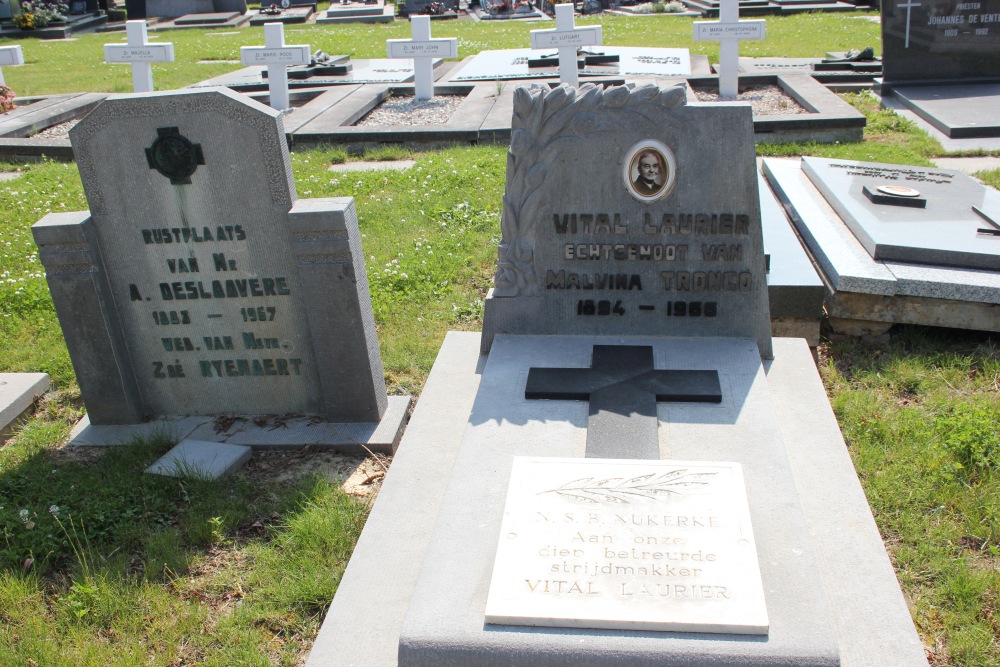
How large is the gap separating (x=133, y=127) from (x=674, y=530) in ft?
10.0

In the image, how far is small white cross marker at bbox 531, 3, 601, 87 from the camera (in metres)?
11.7

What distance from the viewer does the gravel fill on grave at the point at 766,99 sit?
35.0 feet

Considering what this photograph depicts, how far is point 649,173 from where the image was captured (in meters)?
3.73

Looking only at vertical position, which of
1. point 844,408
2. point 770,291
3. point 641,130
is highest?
point 641,130

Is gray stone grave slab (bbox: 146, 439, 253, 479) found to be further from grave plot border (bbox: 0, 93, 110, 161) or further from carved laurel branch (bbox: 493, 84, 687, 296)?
grave plot border (bbox: 0, 93, 110, 161)

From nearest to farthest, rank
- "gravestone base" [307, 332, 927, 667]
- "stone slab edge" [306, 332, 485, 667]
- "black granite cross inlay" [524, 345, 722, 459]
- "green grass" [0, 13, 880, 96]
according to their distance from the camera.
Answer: "gravestone base" [307, 332, 927, 667] < "stone slab edge" [306, 332, 485, 667] < "black granite cross inlay" [524, 345, 722, 459] < "green grass" [0, 13, 880, 96]

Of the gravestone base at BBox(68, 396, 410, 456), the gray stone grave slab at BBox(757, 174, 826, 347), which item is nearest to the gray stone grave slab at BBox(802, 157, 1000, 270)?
the gray stone grave slab at BBox(757, 174, 826, 347)

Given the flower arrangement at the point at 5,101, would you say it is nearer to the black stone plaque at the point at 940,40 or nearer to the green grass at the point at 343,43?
the green grass at the point at 343,43

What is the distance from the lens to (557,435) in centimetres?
A: 327

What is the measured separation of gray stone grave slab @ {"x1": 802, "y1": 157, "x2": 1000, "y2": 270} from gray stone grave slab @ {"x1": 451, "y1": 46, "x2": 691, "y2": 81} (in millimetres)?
7226

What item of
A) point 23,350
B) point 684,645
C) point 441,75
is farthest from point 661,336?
point 441,75

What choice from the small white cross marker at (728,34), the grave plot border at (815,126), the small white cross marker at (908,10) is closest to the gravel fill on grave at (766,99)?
the small white cross marker at (728,34)

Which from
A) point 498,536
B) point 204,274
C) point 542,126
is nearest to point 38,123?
point 204,274

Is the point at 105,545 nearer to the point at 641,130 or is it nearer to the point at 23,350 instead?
the point at 23,350
